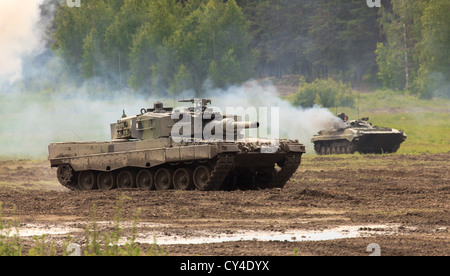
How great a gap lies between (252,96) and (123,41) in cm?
1380

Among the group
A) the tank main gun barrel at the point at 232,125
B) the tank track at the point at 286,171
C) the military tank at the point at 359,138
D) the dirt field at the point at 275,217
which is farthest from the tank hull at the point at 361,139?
the tank main gun barrel at the point at 232,125

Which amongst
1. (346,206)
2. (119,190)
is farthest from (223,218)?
(119,190)

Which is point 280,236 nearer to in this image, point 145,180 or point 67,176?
point 145,180

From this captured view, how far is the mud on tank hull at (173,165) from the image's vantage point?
19.7 meters

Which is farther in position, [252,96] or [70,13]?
[70,13]

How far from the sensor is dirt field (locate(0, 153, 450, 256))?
434 inches

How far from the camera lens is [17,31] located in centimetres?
3875

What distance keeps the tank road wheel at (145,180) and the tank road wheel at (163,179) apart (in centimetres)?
17

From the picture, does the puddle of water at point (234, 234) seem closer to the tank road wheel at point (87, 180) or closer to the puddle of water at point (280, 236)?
the puddle of water at point (280, 236)

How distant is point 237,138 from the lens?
71.8 feet

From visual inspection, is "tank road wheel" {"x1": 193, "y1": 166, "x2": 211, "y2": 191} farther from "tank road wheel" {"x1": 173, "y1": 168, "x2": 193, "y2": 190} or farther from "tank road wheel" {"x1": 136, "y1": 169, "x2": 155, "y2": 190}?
"tank road wheel" {"x1": 136, "y1": 169, "x2": 155, "y2": 190}

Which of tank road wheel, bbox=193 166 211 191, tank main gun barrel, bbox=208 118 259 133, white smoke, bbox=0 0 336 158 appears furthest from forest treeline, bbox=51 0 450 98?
tank road wheel, bbox=193 166 211 191
